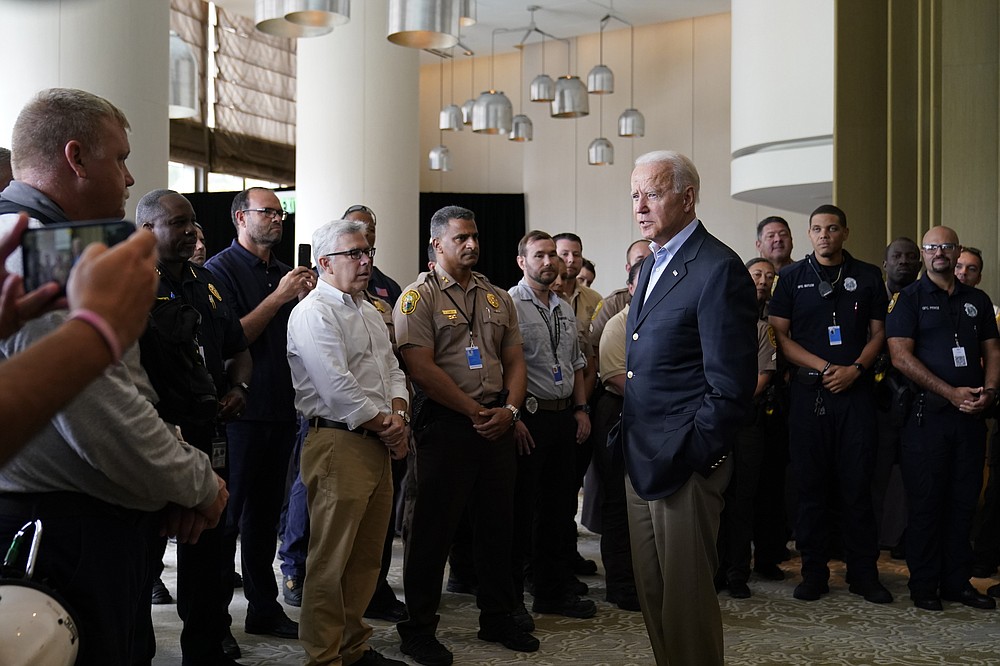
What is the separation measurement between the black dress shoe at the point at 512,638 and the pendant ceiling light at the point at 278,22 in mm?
2615

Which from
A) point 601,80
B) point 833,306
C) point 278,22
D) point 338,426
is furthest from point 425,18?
point 601,80

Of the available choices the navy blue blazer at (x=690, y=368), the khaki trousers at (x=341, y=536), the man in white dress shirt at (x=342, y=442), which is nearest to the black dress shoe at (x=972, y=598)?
the navy blue blazer at (x=690, y=368)

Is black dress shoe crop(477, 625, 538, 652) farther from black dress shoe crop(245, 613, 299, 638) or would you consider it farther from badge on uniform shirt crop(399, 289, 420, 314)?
badge on uniform shirt crop(399, 289, 420, 314)

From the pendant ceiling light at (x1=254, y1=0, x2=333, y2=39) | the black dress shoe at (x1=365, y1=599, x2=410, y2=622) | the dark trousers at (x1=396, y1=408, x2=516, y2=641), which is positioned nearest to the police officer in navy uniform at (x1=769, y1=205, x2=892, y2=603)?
the dark trousers at (x1=396, y1=408, x2=516, y2=641)

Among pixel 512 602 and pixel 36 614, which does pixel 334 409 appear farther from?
pixel 36 614

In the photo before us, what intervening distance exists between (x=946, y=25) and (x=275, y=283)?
499 centimetres

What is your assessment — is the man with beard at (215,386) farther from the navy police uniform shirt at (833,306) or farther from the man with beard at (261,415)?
the navy police uniform shirt at (833,306)

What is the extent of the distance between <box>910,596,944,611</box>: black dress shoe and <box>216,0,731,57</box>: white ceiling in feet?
31.7

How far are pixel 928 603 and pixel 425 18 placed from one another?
3.59 meters

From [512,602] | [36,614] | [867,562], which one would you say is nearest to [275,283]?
[512,602]

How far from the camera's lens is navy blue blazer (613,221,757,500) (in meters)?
2.77

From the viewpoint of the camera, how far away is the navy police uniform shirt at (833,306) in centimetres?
483

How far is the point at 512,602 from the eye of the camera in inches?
157

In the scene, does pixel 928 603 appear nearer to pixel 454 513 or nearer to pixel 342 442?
pixel 454 513
